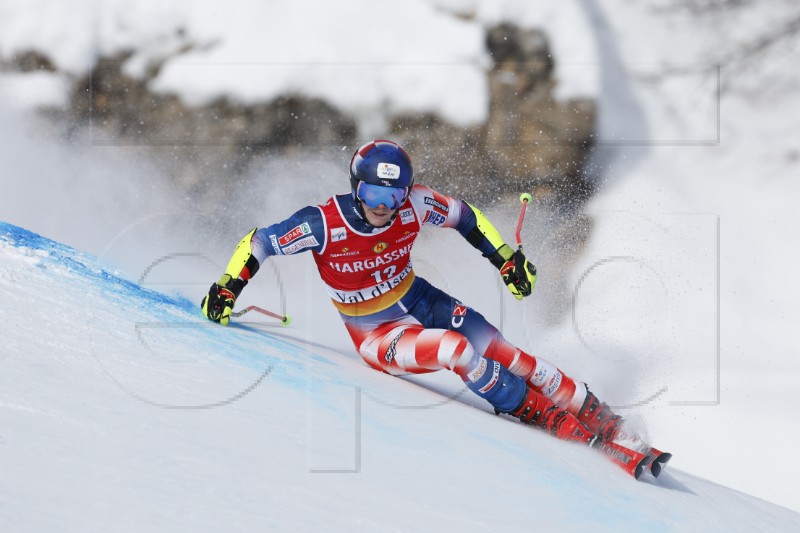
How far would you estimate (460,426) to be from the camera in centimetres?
350

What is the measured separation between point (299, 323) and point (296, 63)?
3.39 metres

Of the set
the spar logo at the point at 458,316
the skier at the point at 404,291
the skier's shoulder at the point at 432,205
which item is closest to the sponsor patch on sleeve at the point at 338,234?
the skier at the point at 404,291

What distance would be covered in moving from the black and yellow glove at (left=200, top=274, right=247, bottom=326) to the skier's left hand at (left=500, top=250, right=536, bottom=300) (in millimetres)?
1364

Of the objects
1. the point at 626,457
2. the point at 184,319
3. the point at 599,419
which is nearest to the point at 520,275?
the point at 599,419

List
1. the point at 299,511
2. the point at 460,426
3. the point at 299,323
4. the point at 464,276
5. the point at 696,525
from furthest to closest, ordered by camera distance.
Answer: the point at 464,276 < the point at 299,323 < the point at 460,426 < the point at 696,525 < the point at 299,511

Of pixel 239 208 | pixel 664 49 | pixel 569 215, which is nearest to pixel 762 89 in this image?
pixel 664 49

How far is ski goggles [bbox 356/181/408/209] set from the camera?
12.8 feet

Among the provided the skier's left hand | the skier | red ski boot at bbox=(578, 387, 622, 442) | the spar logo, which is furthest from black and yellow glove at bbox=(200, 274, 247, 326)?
red ski boot at bbox=(578, 387, 622, 442)

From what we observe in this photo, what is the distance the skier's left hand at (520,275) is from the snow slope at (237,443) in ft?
2.31

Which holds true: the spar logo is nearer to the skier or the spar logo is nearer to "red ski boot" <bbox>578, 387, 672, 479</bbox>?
the skier

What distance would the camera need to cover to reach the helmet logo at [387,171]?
12.7ft

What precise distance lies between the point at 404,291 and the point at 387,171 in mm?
777

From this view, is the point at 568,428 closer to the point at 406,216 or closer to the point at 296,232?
the point at 406,216

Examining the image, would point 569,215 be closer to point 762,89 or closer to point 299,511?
point 762,89
